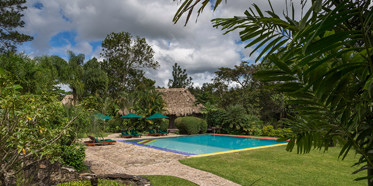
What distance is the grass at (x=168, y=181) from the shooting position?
15.4ft

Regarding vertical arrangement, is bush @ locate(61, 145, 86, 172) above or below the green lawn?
above

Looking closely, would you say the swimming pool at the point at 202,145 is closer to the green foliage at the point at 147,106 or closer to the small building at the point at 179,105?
the green foliage at the point at 147,106

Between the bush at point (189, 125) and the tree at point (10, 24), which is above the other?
the tree at point (10, 24)

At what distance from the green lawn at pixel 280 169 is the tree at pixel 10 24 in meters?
11.6

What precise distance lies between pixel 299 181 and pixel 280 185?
65 cm

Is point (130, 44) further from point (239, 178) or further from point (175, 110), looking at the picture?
point (239, 178)

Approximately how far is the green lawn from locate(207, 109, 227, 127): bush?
1087 cm

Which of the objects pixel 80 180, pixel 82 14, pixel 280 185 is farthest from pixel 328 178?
pixel 82 14

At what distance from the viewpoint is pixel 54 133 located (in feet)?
10.3

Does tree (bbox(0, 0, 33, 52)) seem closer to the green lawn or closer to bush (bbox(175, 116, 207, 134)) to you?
the green lawn

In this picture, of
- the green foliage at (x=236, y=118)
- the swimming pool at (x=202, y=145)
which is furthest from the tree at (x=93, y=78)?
the green foliage at (x=236, y=118)

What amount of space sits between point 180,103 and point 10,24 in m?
15.2

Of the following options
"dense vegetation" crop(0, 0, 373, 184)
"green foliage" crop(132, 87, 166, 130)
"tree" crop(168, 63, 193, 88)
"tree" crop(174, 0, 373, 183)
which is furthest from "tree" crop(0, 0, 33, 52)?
"tree" crop(168, 63, 193, 88)

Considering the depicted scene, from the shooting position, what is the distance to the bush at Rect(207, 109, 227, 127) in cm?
1896
